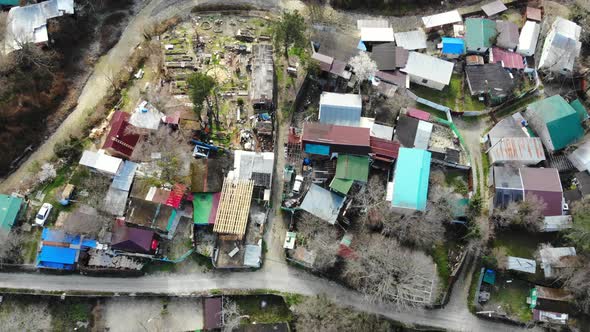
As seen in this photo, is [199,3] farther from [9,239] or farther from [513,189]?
[513,189]

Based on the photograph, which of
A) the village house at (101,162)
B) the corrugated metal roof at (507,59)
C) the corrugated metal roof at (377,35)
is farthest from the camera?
the corrugated metal roof at (377,35)

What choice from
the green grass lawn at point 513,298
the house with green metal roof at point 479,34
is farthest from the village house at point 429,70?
the green grass lawn at point 513,298

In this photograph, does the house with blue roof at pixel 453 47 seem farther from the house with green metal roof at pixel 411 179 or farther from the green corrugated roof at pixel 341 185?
the green corrugated roof at pixel 341 185

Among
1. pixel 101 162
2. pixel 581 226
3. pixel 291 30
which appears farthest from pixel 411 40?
pixel 101 162

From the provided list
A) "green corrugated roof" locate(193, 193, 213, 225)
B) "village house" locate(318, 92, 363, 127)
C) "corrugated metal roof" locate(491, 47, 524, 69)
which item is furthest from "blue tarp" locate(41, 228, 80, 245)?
"corrugated metal roof" locate(491, 47, 524, 69)

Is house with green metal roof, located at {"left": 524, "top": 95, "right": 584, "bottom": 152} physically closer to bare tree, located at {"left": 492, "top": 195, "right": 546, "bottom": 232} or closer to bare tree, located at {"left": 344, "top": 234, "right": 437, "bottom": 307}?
bare tree, located at {"left": 492, "top": 195, "right": 546, "bottom": 232}

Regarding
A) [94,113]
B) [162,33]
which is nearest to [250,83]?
[162,33]
